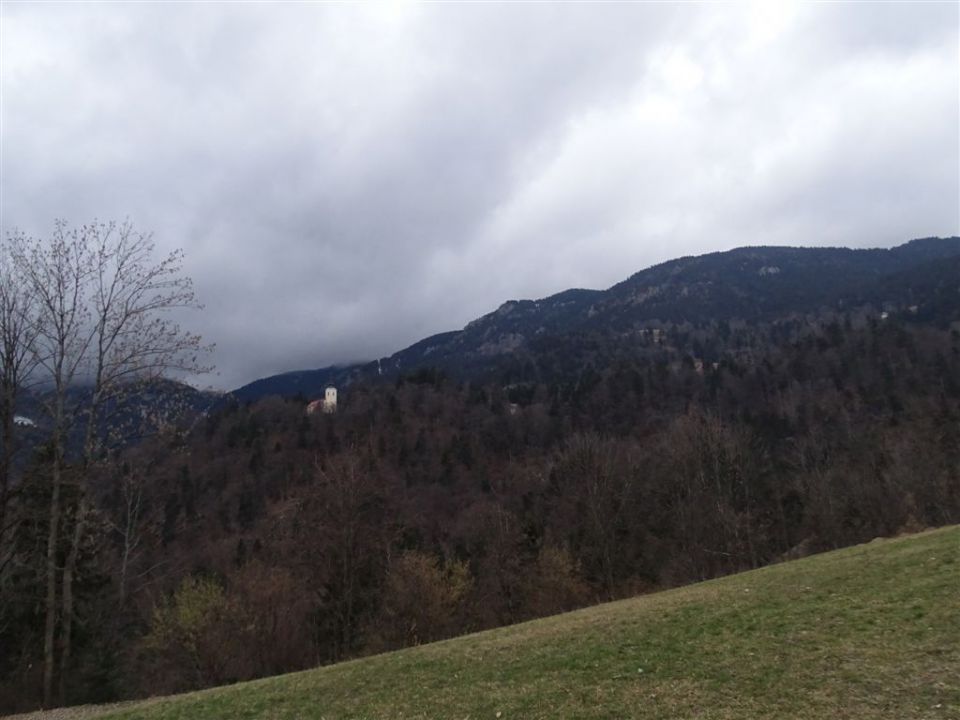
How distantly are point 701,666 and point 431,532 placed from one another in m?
81.1

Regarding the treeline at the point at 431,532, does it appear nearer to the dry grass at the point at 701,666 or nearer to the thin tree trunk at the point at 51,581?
the thin tree trunk at the point at 51,581

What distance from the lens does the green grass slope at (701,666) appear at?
8.91m

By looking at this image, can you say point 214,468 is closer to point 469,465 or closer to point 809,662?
point 469,465

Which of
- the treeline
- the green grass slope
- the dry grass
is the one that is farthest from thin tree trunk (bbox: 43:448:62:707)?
the green grass slope

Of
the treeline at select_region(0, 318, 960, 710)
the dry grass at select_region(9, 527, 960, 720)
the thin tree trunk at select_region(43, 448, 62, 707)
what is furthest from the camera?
the treeline at select_region(0, 318, 960, 710)

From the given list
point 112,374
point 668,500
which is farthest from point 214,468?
point 112,374

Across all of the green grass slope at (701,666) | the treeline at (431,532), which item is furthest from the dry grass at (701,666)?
the treeline at (431,532)

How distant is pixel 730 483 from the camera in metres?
53.9

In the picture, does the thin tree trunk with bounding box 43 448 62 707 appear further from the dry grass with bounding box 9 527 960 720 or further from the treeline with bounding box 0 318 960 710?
the dry grass with bounding box 9 527 960 720

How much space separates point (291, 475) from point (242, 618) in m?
95.0

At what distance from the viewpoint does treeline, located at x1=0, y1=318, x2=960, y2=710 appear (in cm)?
2811

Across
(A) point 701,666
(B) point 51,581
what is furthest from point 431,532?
(A) point 701,666

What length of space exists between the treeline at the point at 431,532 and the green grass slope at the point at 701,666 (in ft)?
26.6

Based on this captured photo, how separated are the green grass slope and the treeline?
8101 millimetres
